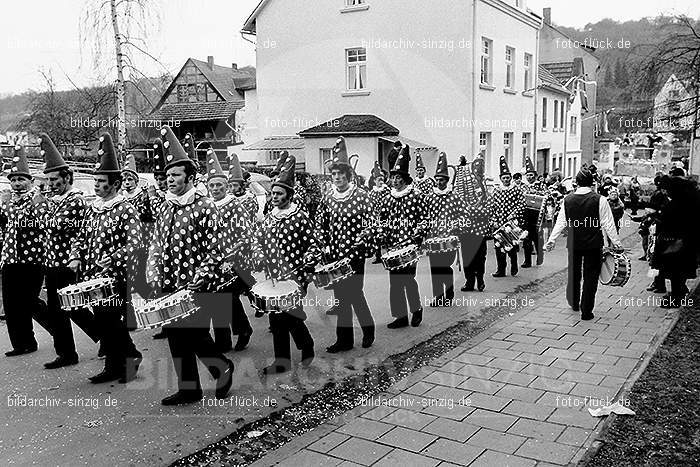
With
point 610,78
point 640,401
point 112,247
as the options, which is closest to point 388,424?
point 640,401

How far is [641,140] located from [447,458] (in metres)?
28.1

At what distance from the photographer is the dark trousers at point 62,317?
6328mm

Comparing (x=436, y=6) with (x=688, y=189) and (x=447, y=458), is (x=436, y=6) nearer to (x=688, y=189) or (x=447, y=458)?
(x=688, y=189)

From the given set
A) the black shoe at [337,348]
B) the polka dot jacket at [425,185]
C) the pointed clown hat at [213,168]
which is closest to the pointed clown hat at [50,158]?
the pointed clown hat at [213,168]

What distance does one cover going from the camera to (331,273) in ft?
20.6

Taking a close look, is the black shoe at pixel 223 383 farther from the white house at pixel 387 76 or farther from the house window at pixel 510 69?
the house window at pixel 510 69

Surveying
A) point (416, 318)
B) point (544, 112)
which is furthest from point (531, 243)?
point (544, 112)

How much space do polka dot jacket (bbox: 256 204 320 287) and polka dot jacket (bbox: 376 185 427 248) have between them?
1706mm

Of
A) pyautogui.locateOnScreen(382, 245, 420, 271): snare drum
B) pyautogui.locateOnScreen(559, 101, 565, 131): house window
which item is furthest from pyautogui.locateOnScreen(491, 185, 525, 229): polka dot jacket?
pyautogui.locateOnScreen(559, 101, 565, 131): house window

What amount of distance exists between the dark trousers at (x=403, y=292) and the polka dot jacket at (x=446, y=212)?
3.03 feet

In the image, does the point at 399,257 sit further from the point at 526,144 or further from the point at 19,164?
the point at 526,144

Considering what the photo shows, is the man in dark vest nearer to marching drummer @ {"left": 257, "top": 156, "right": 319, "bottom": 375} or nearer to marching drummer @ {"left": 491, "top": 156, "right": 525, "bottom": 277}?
marching drummer @ {"left": 491, "top": 156, "right": 525, "bottom": 277}

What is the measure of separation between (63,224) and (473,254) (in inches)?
241

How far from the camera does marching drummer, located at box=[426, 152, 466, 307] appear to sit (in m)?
8.62
